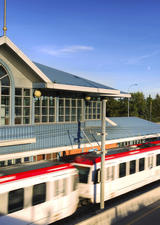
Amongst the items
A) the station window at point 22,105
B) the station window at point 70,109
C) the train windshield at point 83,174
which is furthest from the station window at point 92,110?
the train windshield at point 83,174

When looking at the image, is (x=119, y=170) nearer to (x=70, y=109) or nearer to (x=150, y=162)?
(x=150, y=162)

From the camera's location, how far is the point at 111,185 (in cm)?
1479

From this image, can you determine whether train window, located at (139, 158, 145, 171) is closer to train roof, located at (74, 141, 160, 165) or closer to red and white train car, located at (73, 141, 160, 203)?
red and white train car, located at (73, 141, 160, 203)

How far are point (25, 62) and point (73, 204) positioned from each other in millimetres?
8329

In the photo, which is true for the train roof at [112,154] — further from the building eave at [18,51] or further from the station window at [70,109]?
the building eave at [18,51]

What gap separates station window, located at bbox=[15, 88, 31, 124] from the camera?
1566 centimetres

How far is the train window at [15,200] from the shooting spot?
9.45m

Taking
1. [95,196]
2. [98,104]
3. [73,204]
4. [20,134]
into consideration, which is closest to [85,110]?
[98,104]

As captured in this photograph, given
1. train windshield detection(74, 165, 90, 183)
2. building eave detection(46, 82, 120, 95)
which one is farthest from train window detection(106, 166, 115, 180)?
building eave detection(46, 82, 120, 95)

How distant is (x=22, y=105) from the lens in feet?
52.3

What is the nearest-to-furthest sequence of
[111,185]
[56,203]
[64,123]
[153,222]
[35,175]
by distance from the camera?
[35,175] → [56,203] → [153,222] → [111,185] → [64,123]

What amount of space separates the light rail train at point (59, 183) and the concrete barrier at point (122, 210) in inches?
65.7

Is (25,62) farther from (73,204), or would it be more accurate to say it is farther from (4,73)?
(73,204)

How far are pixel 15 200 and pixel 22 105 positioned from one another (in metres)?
7.42
